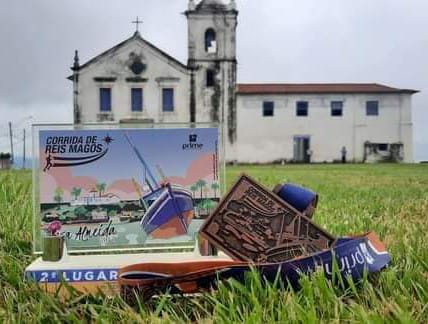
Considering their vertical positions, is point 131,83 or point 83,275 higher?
point 131,83

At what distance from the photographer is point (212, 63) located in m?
35.1

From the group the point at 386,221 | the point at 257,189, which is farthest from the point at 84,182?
the point at 386,221

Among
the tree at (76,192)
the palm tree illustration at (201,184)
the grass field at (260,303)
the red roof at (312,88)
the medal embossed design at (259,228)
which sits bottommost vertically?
the grass field at (260,303)

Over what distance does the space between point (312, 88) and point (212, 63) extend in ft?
20.2

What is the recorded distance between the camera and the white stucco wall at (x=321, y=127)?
36.3 m

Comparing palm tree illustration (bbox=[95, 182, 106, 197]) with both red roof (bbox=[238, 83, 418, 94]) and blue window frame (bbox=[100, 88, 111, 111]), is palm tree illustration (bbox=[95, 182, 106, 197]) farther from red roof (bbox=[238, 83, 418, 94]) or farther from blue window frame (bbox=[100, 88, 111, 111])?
red roof (bbox=[238, 83, 418, 94])

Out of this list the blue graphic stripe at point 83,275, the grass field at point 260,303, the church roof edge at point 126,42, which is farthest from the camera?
the church roof edge at point 126,42

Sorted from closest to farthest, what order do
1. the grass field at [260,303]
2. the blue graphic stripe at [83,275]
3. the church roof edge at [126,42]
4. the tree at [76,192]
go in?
the grass field at [260,303] < the blue graphic stripe at [83,275] < the tree at [76,192] < the church roof edge at [126,42]

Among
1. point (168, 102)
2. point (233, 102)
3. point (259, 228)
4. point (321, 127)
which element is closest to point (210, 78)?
point (233, 102)

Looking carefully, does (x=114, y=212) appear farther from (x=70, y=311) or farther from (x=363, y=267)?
(x=363, y=267)

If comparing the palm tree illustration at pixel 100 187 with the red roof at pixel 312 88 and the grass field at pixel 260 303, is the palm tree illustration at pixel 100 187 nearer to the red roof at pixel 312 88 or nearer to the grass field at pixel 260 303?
the grass field at pixel 260 303

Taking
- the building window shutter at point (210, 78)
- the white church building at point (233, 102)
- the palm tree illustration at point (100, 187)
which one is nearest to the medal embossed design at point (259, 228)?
the palm tree illustration at point (100, 187)

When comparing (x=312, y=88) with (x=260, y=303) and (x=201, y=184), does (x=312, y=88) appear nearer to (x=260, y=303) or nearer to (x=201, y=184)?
(x=201, y=184)

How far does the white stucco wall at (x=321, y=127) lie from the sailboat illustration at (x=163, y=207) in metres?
33.6
